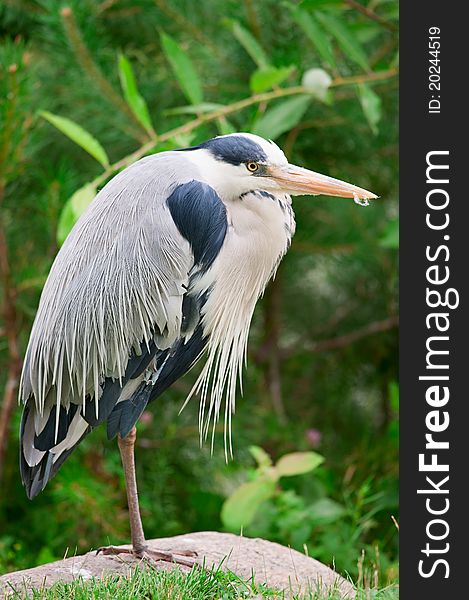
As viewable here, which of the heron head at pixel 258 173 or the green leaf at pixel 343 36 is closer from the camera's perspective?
the heron head at pixel 258 173

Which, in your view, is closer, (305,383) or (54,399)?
(54,399)

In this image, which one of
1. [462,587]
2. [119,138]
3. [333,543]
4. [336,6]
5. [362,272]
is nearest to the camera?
[462,587]

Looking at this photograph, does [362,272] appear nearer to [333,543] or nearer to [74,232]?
[333,543]

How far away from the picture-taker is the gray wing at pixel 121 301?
7.82 ft

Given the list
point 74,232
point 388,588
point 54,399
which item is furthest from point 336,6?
point 388,588

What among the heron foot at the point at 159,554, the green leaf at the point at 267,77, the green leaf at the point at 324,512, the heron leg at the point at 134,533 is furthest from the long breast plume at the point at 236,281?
the green leaf at the point at 324,512

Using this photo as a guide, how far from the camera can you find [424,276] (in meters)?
2.50

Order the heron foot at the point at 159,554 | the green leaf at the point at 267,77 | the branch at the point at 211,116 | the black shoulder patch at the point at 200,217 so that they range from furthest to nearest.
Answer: the green leaf at the point at 267,77 < the branch at the point at 211,116 < the heron foot at the point at 159,554 < the black shoulder patch at the point at 200,217

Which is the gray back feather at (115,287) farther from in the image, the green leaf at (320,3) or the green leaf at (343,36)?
the green leaf at (343,36)

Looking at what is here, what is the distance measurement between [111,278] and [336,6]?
66.1 inches

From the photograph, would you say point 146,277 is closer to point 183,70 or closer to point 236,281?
point 236,281

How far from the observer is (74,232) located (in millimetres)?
2494

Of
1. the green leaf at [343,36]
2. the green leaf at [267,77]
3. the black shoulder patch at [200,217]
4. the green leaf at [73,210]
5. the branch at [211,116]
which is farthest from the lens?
the green leaf at [343,36]

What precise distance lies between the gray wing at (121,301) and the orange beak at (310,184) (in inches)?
6.8
